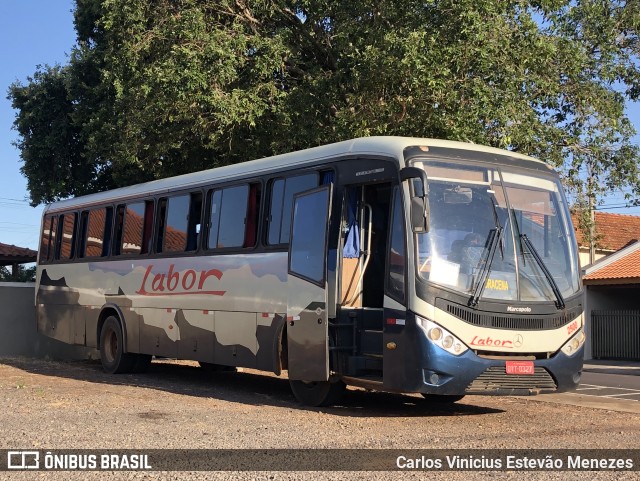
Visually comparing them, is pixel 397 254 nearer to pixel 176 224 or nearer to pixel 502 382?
pixel 502 382

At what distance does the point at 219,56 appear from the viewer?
19.9m

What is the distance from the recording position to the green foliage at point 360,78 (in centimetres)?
1820

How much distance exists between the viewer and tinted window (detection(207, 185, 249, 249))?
14.8m

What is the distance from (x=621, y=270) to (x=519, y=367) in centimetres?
2242

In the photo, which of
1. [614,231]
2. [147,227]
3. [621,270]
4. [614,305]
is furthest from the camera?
[614,231]

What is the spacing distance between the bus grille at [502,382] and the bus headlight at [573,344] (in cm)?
55

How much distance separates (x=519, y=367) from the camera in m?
11.5

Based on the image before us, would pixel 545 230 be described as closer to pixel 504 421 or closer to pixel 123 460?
pixel 504 421

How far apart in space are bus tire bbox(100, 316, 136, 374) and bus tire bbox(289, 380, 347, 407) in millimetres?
5804

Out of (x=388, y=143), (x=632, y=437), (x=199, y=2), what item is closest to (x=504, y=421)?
(x=632, y=437)

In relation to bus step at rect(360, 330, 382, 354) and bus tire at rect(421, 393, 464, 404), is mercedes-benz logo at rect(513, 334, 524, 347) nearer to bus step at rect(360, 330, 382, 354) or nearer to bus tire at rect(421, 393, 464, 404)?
bus step at rect(360, 330, 382, 354)

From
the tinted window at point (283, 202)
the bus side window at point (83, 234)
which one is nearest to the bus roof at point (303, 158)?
the tinted window at point (283, 202)

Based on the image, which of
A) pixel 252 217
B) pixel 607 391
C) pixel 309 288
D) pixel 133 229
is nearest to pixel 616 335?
pixel 607 391

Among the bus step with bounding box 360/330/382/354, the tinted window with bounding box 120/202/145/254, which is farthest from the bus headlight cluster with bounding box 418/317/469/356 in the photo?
the tinted window with bounding box 120/202/145/254
